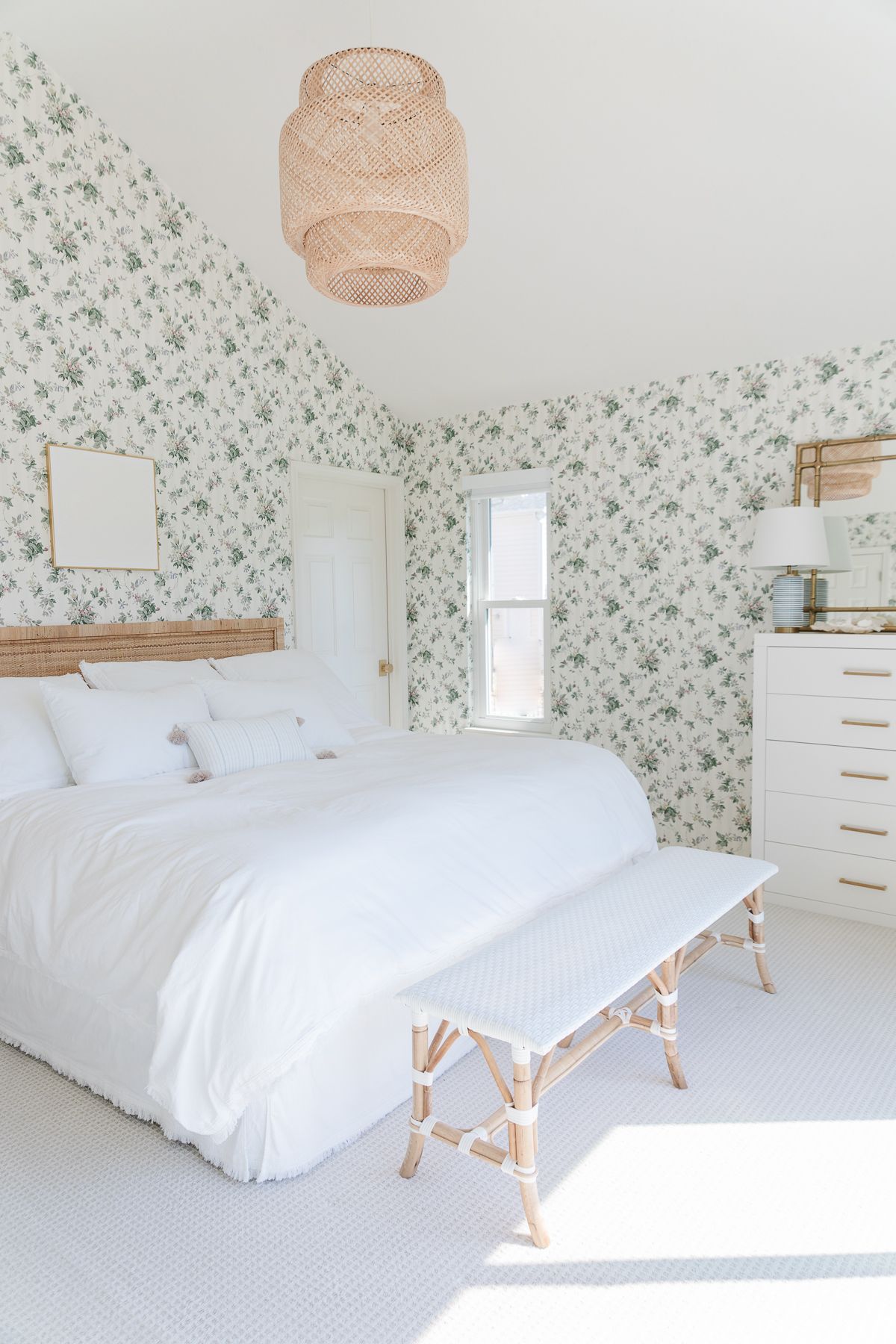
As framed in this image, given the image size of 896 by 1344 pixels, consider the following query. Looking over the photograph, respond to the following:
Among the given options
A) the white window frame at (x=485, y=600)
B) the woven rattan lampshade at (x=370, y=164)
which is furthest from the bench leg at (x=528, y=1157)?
the white window frame at (x=485, y=600)

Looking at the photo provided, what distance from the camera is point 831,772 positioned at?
3.41m

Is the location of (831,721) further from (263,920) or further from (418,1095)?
(263,920)

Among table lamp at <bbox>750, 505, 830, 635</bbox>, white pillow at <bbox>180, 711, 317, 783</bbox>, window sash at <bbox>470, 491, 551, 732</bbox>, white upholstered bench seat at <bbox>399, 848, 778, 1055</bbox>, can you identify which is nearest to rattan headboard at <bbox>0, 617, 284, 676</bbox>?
white pillow at <bbox>180, 711, 317, 783</bbox>

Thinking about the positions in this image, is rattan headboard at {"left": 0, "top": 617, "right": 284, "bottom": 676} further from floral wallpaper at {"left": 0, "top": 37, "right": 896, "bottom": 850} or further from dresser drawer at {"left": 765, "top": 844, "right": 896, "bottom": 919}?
dresser drawer at {"left": 765, "top": 844, "right": 896, "bottom": 919}

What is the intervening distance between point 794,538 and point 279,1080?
275 cm

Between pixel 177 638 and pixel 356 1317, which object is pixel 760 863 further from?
pixel 177 638

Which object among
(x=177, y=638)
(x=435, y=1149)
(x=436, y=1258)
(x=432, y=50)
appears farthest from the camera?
(x=177, y=638)

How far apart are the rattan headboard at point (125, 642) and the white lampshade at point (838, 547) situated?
249 centimetres

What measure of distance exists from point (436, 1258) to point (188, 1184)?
0.57 metres

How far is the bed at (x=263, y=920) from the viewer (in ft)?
5.86

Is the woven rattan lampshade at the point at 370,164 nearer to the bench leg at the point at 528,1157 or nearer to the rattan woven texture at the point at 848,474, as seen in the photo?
the bench leg at the point at 528,1157

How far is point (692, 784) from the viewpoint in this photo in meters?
4.16

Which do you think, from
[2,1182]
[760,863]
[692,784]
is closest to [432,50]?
[760,863]

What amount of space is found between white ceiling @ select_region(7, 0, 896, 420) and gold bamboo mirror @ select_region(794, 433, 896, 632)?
0.45m
